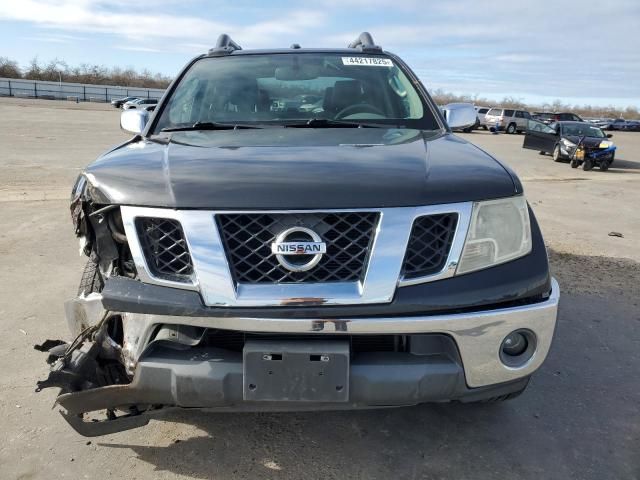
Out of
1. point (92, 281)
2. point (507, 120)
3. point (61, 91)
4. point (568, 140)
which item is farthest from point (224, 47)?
point (61, 91)

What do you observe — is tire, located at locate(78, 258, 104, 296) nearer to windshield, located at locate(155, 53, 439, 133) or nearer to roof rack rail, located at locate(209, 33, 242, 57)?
windshield, located at locate(155, 53, 439, 133)

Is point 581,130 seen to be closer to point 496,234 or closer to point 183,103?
point 183,103

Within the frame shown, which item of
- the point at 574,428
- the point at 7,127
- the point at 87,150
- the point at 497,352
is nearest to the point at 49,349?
the point at 497,352

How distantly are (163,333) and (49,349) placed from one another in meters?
0.65

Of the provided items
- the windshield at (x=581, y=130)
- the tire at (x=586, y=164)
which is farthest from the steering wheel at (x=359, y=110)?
the windshield at (x=581, y=130)

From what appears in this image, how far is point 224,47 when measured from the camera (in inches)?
161

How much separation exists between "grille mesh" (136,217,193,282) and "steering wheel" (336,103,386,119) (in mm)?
1694

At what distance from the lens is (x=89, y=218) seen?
2.21m

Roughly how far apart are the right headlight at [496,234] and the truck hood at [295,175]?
57mm

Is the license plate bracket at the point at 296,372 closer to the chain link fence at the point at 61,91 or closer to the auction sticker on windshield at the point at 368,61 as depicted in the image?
the auction sticker on windshield at the point at 368,61

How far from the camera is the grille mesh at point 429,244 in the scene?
2072mm

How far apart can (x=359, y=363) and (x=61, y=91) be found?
58.4 metres

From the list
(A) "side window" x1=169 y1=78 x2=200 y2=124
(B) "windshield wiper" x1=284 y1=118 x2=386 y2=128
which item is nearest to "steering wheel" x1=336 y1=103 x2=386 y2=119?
(B) "windshield wiper" x1=284 y1=118 x2=386 y2=128

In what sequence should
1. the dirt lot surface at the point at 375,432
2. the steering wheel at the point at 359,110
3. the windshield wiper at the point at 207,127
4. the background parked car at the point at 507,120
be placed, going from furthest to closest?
the background parked car at the point at 507,120, the steering wheel at the point at 359,110, the windshield wiper at the point at 207,127, the dirt lot surface at the point at 375,432
